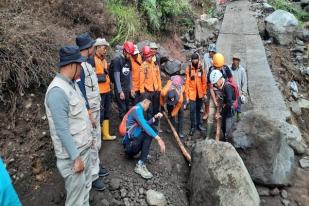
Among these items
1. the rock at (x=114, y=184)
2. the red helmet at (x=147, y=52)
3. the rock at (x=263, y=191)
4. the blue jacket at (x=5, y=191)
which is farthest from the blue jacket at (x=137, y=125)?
the blue jacket at (x=5, y=191)

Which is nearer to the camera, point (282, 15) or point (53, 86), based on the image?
point (53, 86)

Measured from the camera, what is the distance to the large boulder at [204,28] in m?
13.7

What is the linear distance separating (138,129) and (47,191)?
1.63 m

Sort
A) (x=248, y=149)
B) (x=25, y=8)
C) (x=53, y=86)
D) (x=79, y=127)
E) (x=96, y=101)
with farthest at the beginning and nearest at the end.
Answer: (x=25, y=8) → (x=248, y=149) → (x=96, y=101) → (x=79, y=127) → (x=53, y=86)

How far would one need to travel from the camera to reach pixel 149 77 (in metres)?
7.34

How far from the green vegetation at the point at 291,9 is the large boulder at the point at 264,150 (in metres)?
12.9

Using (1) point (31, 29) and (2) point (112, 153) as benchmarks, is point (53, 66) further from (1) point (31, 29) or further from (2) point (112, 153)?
(2) point (112, 153)

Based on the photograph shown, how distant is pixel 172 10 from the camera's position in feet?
41.2

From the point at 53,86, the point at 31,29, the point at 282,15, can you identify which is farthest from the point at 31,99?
the point at 282,15

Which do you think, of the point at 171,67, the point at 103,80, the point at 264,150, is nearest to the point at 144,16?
the point at 171,67

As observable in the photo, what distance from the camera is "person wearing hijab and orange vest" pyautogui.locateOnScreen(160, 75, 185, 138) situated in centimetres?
741

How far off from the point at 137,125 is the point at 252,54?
7.82m

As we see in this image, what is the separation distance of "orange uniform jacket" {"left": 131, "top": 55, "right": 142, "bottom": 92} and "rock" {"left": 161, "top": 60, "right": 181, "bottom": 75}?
294 centimetres

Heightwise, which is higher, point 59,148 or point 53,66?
point 53,66
